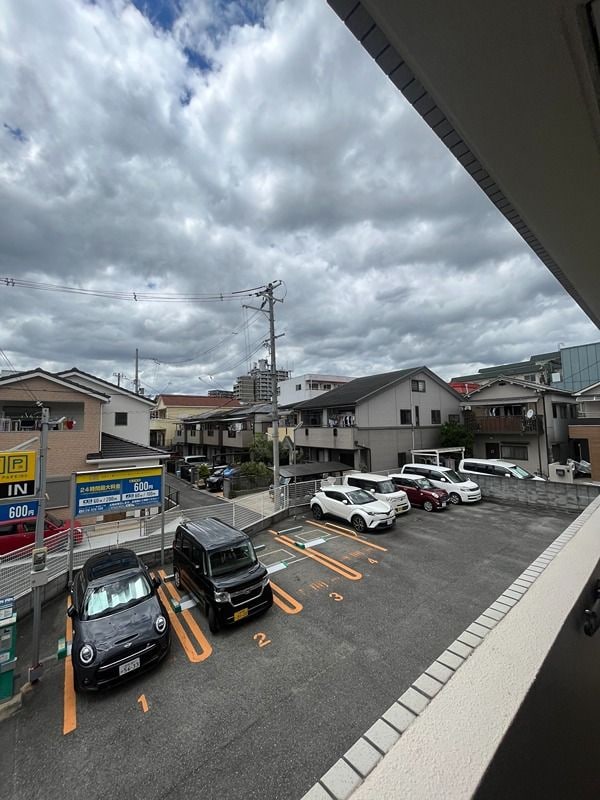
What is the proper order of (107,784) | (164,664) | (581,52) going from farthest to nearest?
(164,664), (107,784), (581,52)

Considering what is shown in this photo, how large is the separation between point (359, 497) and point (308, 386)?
31727mm

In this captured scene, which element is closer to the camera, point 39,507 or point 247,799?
point 247,799

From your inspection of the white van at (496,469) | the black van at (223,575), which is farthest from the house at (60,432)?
the white van at (496,469)

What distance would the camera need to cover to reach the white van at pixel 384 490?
14.2m

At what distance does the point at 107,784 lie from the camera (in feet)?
13.2

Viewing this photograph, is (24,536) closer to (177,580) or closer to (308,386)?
(177,580)

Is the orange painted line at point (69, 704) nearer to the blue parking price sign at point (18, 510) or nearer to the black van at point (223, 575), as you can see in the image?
the black van at point (223, 575)

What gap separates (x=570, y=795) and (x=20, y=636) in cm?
955

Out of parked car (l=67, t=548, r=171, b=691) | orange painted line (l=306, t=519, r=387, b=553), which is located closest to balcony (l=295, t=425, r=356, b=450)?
orange painted line (l=306, t=519, r=387, b=553)

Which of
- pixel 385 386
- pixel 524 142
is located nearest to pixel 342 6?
pixel 524 142

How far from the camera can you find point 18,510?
662 centimetres

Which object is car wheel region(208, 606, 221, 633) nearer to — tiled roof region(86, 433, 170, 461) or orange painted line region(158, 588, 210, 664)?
orange painted line region(158, 588, 210, 664)

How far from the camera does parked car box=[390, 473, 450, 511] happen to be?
14820 millimetres

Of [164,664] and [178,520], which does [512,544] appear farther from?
[178,520]
